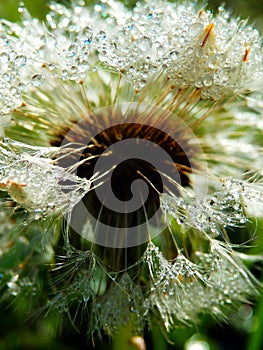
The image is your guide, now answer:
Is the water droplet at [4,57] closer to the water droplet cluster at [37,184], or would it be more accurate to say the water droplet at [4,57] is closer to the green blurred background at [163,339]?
the water droplet cluster at [37,184]

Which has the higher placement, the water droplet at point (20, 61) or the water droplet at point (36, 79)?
the water droplet at point (20, 61)

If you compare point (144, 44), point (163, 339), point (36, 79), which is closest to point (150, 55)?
point (144, 44)

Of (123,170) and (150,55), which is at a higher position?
(150,55)

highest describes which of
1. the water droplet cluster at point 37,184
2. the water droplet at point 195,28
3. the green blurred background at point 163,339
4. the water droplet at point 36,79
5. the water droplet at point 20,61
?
the water droplet at point 195,28

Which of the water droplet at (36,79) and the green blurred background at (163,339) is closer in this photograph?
the water droplet at (36,79)

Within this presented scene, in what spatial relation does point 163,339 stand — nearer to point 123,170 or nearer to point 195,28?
point 123,170

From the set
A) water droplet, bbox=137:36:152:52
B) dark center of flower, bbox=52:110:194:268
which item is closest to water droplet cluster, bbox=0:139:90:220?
dark center of flower, bbox=52:110:194:268

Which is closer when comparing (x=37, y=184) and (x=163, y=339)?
(x=37, y=184)

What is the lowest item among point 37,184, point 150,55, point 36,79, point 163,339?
point 163,339

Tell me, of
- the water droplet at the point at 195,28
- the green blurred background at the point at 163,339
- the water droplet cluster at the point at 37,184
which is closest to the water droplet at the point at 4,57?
the water droplet cluster at the point at 37,184

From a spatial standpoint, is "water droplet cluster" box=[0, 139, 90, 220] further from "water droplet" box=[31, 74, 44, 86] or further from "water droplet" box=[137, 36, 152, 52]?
"water droplet" box=[137, 36, 152, 52]

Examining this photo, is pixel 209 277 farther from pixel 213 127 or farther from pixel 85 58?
pixel 85 58
